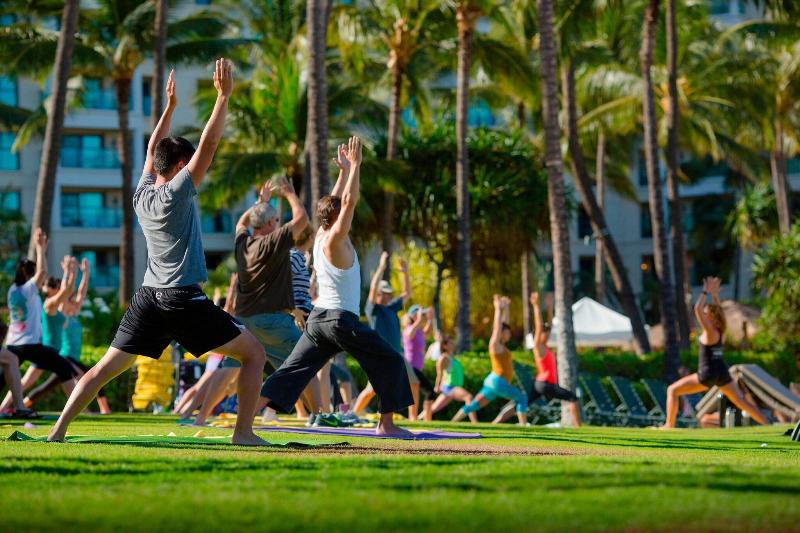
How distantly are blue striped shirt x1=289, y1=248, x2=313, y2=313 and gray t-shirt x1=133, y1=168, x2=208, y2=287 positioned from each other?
479 centimetres

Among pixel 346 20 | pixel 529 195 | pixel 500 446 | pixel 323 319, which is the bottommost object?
pixel 500 446

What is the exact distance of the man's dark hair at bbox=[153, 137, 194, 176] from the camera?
8.87 metres

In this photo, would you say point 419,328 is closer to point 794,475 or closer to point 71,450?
point 71,450

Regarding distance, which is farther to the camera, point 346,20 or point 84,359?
point 346,20

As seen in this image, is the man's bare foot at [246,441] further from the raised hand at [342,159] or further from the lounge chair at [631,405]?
the lounge chair at [631,405]

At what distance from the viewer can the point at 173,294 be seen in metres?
8.77

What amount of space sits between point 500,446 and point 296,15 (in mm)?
32443

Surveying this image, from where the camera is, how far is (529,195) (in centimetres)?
4006

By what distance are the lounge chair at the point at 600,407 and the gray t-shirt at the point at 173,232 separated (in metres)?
16.0

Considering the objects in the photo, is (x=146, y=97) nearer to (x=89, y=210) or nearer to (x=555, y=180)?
(x=89, y=210)

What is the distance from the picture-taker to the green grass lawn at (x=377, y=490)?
5.15 metres

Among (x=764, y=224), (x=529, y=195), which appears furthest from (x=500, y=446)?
(x=764, y=224)

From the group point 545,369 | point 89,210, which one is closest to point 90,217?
point 89,210

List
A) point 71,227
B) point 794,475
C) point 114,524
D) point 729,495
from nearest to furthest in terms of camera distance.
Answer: point 114,524 < point 729,495 < point 794,475 < point 71,227
